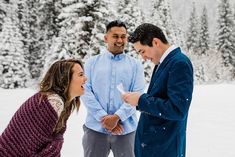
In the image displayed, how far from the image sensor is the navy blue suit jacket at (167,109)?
3.21m

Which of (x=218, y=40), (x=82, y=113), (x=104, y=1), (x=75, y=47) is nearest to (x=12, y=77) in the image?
(x=75, y=47)

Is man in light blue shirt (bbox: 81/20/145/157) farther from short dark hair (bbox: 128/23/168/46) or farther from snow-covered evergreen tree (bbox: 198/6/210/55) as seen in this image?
snow-covered evergreen tree (bbox: 198/6/210/55)

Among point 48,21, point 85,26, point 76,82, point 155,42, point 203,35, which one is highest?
point 48,21

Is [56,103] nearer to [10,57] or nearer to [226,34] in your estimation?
[10,57]

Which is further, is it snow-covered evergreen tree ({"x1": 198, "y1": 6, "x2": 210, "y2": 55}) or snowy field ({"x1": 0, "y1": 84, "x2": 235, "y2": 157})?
snow-covered evergreen tree ({"x1": 198, "y1": 6, "x2": 210, "y2": 55})

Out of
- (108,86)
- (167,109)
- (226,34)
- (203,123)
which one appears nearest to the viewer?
(167,109)

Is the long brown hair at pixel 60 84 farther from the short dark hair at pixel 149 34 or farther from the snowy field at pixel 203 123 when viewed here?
the snowy field at pixel 203 123

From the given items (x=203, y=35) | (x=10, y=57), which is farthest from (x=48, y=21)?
(x=203, y=35)

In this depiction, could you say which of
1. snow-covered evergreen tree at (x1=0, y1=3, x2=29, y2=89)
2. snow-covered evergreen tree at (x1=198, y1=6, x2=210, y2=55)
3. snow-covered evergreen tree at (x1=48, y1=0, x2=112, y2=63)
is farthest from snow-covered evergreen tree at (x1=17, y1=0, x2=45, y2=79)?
snow-covered evergreen tree at (x1=198, y1=6, x2=210, y2=55)

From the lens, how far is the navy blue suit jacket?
3.21 meters

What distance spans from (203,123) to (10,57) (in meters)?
26.4

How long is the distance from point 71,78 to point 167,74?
2.71ft

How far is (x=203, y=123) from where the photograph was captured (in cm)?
1060

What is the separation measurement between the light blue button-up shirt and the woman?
1424mm
